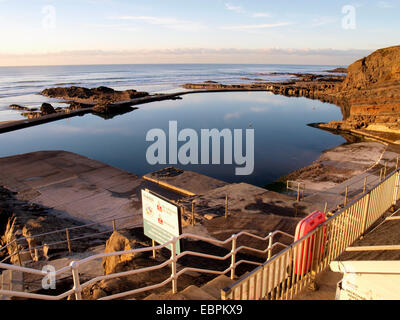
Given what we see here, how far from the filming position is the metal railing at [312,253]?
168 inches

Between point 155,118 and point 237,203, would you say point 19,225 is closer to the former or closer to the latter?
point 237,203

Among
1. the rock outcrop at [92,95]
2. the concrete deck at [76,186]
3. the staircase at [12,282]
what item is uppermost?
the rock outcrop at [92,95]

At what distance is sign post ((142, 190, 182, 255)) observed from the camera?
25.6 feet

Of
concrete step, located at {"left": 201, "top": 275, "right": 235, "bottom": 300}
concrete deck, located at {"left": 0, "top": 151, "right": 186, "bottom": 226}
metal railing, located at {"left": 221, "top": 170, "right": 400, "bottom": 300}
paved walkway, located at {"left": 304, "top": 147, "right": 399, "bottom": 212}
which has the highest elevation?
metal railing, located at {"left": 221, "top": 170, "right": 400, "bottom": 300}

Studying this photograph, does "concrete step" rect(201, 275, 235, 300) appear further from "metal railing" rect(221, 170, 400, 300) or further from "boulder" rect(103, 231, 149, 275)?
"boulder" rect(103, 231, 149, 275)

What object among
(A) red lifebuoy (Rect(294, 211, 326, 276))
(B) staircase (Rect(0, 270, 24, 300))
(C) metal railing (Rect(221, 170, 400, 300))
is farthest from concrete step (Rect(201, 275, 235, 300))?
(B) staircase (Rect(0, 270, 24, 300))

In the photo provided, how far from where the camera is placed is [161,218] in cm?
841

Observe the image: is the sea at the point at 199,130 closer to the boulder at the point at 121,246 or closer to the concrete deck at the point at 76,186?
the concrete deck at the point at 76,186

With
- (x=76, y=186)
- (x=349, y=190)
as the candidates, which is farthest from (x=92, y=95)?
(x=349, y=190)

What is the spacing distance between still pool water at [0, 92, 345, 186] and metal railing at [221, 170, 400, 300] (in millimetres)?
19992

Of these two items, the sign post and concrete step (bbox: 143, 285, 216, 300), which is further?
the sign post

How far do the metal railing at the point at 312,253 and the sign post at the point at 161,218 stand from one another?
3.13 meters

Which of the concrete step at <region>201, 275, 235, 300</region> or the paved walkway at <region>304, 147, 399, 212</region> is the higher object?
the concrete step at <region>201, 275, 235, 300</region>

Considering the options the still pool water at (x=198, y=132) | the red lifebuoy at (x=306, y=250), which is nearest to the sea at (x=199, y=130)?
the still pool water at (x=198, y=132)
